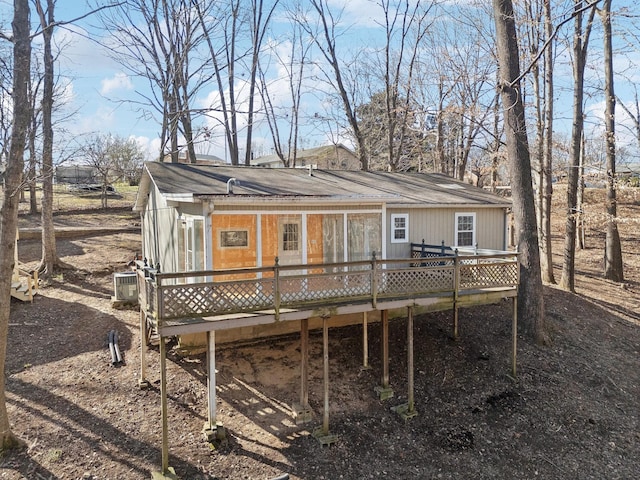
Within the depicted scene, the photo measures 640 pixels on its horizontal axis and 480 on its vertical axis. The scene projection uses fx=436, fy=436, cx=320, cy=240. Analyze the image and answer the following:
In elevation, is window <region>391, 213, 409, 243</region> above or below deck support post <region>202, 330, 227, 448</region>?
above

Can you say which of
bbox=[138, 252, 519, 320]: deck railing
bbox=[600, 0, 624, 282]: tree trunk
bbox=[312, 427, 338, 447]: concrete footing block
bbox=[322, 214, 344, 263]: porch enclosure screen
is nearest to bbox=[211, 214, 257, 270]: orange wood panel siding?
bbox=[138, 252, 519, 320]: deck railing

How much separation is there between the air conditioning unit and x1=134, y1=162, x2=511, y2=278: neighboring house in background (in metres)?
1.04

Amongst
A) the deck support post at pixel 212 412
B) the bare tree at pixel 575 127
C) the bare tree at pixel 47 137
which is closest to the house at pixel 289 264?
the deck support post at pixel 212 412

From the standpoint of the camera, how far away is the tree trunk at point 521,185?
1252 cm

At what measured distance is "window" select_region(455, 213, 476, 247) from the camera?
535 inches

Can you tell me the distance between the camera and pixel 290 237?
32.9 feet

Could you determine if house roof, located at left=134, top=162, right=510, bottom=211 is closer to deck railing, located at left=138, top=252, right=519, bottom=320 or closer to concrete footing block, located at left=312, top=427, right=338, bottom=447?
deck railing, located at left=138, top=252, right=519, bottom=320

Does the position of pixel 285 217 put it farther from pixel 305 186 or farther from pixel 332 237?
pixel 305 186

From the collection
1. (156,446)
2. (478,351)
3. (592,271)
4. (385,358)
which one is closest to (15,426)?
(156,446)

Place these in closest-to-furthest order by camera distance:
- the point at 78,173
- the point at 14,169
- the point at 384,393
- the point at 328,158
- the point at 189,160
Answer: the point at 14,169 → the point at 384,393 → the point at 189,160 → the point at 78,173 → the point at 328,158

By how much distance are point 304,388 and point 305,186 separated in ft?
15.7

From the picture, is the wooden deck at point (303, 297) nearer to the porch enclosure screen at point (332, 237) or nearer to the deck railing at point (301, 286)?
the deck railing at point (301, 286)

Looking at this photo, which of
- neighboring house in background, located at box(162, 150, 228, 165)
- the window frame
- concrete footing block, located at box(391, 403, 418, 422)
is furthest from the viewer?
neighboring house in background, located at box(162, 150, 228, 165)

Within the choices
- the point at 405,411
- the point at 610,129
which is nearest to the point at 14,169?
the point at 405,411
